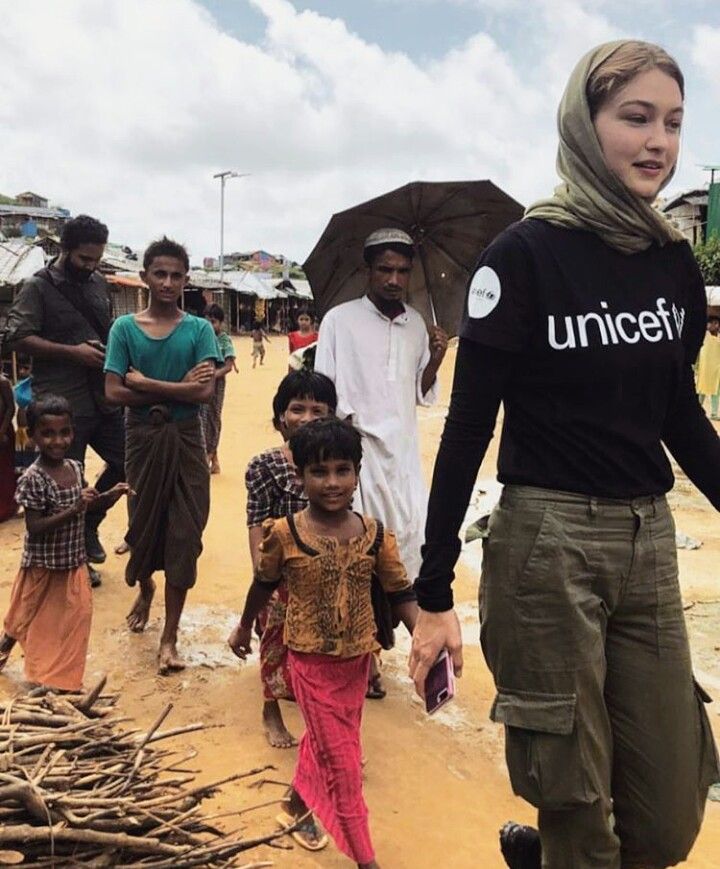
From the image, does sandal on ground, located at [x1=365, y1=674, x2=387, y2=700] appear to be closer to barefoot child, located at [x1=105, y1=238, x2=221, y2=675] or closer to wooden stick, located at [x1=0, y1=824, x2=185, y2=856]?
barefoot child, located at [x1=105, y1=238, x2=221, y2=675]

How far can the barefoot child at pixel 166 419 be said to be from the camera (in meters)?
3.91

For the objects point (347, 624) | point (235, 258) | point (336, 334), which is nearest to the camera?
point (347, 624)

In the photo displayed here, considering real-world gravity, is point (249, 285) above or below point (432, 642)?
above

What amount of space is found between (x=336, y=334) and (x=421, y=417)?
32.8 ft

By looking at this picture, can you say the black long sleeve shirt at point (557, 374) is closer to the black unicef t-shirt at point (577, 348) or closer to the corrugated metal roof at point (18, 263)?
the black unicef t-shirt at point (577, 348)

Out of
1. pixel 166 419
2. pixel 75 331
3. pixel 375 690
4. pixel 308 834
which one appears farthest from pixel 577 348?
pixel 75 331

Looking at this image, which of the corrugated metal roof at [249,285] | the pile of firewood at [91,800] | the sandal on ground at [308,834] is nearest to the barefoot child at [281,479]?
the sandal on ground at [308,834]

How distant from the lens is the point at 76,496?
11.9 feet

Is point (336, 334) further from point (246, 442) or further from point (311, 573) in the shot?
point (246, 442)

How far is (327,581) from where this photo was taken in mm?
2582

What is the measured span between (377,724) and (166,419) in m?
1.70

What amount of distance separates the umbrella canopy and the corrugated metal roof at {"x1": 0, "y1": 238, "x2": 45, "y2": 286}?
34.5 ft

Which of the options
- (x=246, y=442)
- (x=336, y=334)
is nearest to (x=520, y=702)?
(x=336, y=334)

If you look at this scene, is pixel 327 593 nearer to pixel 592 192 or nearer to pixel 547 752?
pixel 547 752
